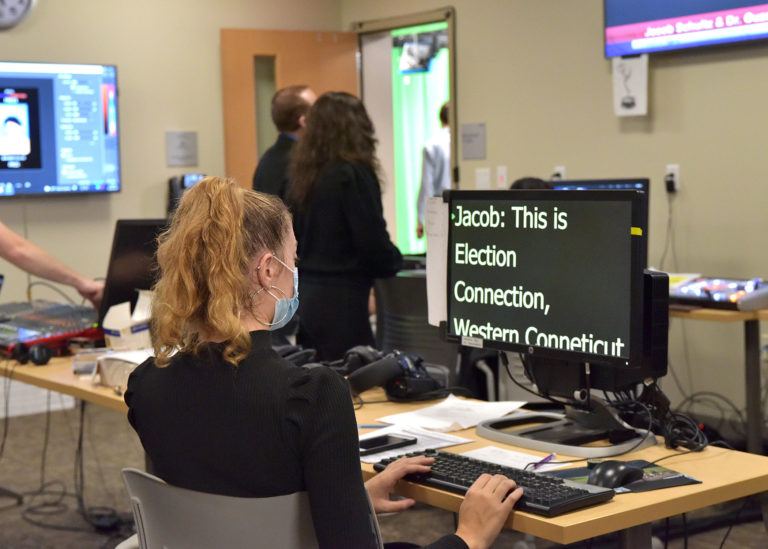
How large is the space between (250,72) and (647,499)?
16.4 feet

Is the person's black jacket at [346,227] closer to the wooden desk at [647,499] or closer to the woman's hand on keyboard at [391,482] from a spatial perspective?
the wooden desk at [647,499]

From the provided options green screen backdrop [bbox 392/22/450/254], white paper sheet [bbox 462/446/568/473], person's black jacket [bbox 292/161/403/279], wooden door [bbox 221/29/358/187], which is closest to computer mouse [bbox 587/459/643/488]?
white paper sheet [bbox 462/446/568/473]

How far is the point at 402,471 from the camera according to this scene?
6.16ft

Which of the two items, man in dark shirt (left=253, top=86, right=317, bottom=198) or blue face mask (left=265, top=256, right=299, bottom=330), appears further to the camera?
man in dark shirt (left=253, top=86, right=317, bottom=198)

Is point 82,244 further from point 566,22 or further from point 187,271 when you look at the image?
point 187,271

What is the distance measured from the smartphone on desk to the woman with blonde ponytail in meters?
0.43

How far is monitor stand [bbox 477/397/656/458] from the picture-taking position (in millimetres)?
2049

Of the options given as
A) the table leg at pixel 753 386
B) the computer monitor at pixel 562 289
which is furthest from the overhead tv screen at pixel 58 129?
the computer monitor at pixel 562 289

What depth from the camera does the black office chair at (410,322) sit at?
12.5 feet

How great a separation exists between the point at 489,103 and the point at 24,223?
8.58ft

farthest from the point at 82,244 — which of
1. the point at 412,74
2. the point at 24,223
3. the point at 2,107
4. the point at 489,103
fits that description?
the point at 412,74

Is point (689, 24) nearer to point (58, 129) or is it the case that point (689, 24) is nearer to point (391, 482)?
point (58, 129)

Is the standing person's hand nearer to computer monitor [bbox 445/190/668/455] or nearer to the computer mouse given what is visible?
computer monitor [bbox 445/190/668/455]

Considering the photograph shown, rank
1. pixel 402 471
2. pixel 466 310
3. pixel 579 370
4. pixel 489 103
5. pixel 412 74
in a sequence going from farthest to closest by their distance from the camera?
pixel 412 74 → pixel 489 103 → pixel 466 310 → pixel 579 370 → pixel 402 471
